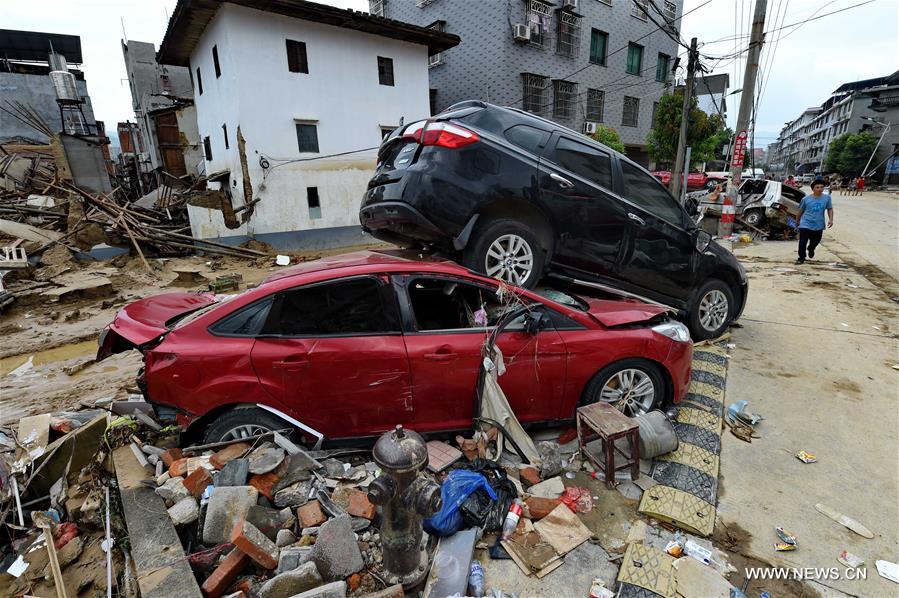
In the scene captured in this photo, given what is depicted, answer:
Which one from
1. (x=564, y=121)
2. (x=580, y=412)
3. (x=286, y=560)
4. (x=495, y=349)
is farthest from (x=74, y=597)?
(x=564, y=121)

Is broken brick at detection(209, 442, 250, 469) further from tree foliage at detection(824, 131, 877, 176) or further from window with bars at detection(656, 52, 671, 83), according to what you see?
tree foliage at detection(824, 131, 877, 176)

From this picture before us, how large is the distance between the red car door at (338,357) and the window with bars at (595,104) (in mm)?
21639

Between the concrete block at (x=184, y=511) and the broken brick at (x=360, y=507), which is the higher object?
the concrete block at (x=184, y=511)

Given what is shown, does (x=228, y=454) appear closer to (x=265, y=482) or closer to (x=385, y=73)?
(x=265, y=482)

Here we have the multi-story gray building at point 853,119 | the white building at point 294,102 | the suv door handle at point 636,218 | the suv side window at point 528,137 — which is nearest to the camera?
the suv side window at point 528,137

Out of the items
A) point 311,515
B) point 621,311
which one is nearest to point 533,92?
point 621,311

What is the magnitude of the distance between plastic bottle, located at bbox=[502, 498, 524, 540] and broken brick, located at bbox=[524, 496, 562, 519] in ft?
0.19

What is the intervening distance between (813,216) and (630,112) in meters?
17.3

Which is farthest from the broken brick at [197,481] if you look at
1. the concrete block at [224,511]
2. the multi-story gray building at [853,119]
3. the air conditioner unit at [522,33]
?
the multi-story gray building at [853,119]

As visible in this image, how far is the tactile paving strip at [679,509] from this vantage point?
260 centimetres

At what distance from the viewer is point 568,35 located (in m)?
19.2

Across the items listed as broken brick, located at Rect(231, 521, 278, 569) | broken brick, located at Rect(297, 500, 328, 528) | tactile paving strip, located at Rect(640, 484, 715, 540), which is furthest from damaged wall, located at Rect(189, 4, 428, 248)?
tactile paving strip, located at Rect(640, 484, 715, 540)

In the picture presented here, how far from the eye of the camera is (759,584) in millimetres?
2271

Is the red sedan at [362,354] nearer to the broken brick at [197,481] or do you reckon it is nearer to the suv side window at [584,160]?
the broken brick at [197,481]
